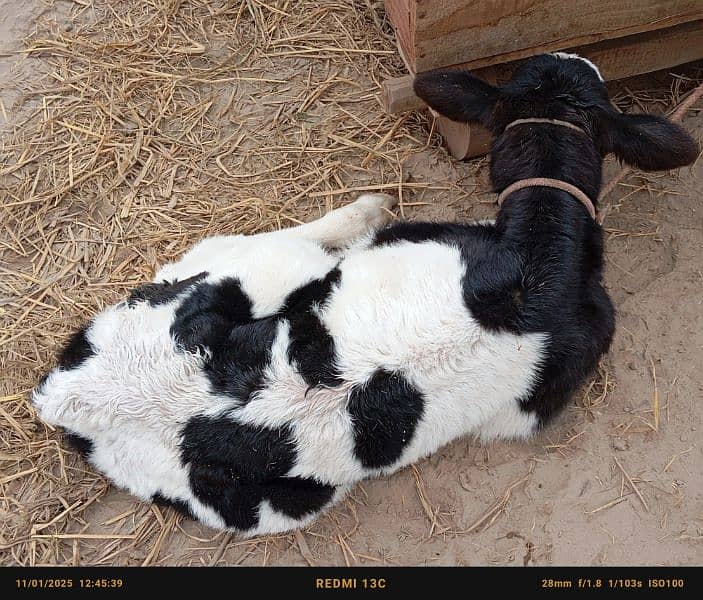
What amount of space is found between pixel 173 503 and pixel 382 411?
107cm

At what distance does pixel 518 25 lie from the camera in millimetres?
3566

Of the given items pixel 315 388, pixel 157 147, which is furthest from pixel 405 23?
pixel 315 388

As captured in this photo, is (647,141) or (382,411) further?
(647,141)

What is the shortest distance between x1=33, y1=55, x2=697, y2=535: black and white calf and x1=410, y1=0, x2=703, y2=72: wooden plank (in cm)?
41

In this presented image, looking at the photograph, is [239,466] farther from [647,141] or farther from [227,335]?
[647,141]

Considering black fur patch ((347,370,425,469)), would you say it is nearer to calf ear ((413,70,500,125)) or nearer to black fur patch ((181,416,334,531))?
black fur patch ((181,416,334,531))

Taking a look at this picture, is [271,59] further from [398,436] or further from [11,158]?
[398,436]

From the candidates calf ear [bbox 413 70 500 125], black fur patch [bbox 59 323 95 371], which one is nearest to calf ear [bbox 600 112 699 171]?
calf ear [bbox 413 70 500 125]

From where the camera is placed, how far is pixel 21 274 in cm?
402

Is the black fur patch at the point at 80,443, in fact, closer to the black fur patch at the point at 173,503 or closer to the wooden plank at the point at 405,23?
the black fur patch at the point at 173,503

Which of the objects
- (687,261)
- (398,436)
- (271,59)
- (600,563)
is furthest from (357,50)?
(600,563)

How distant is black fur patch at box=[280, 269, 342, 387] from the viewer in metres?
2.77

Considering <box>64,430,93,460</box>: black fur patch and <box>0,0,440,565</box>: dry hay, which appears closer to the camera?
<box>64,430,93,460</box>: black fur patch
